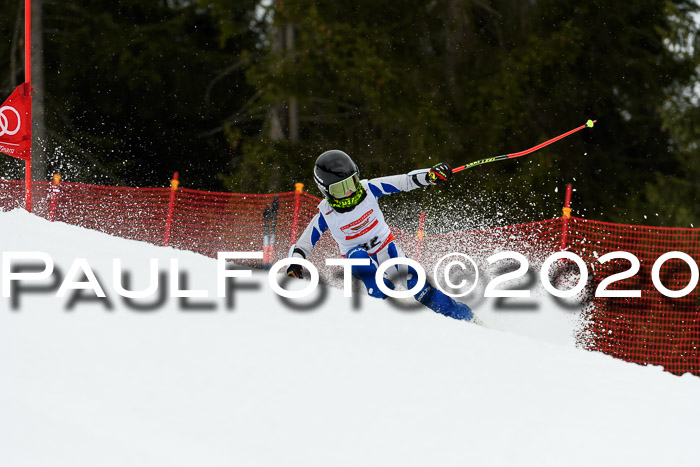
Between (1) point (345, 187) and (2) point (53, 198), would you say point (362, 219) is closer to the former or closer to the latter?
(1) point (345, 187)

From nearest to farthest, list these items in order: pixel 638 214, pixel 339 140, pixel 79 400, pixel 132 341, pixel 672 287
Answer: pixel 79 400 < pixel 132 341 < pixel 672 287 < pixel 638 214 < pixel 339 140

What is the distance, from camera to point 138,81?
2161 centimetres

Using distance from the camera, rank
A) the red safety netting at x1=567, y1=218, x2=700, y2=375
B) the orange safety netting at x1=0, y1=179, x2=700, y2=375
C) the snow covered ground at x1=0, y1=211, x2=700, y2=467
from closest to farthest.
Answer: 1. the snow covered ground at x1=0, y1=211, x2=700, y2=467
2. the red safety netting at x1=567, y1=218, x2=700, y2=375
3. the orange safety netting at x1=0, y1=179, x2=700, y2=375

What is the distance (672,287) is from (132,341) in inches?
360

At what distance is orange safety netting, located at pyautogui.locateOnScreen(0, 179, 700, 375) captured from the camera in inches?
410

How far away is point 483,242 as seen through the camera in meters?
11.2

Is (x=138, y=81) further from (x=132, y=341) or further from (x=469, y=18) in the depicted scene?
(x=132, y=341)

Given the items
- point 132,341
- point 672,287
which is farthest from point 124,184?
point 132,341

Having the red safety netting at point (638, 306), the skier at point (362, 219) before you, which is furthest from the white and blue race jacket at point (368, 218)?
the red safety netting at point (638, 306)

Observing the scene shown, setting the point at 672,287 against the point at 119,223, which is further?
the point at 119,223

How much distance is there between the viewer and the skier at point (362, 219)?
6.82 metres

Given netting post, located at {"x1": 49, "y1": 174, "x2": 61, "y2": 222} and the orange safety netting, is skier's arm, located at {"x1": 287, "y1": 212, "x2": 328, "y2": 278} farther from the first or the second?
netting post, located at {"x1": 49, "y1": 174, "x2": 61, "y2": 222}

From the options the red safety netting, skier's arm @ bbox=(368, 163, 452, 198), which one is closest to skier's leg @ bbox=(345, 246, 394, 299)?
skier's arm @ bbox=(368, 163, 452, 198)

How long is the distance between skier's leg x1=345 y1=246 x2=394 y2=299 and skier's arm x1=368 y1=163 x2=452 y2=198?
483 millimetres
